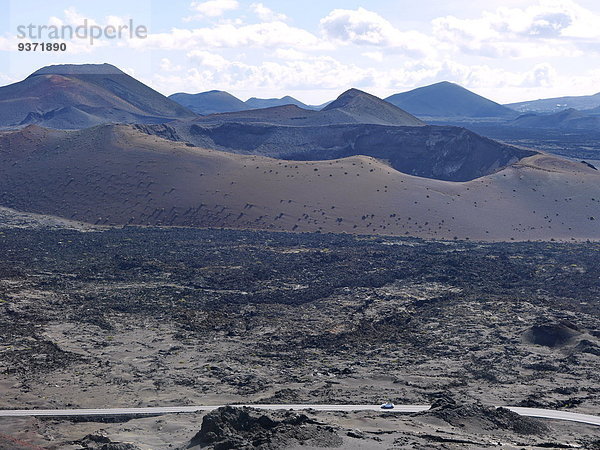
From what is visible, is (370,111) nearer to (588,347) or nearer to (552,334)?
(552,334)

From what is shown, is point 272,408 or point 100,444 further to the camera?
point 272,408

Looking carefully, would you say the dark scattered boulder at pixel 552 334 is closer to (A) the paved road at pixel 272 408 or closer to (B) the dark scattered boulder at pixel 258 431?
(A) the paved road at pixel 272 408

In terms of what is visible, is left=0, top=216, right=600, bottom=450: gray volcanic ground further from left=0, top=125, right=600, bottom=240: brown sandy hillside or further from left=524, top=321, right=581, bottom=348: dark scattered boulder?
left=0, top=125, right=600, bottom=240: brown sandy hillside

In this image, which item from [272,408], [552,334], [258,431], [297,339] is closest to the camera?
[258,431]

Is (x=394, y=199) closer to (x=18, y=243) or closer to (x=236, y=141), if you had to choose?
(x=18, y=243)

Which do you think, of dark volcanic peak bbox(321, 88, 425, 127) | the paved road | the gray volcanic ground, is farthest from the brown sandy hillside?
dark volcanic peak bbox(321, 88, 425, 127)

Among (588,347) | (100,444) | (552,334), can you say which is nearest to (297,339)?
(552,334)

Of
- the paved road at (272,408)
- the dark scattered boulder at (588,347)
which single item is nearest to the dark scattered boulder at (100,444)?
the paved road at (272,408)
